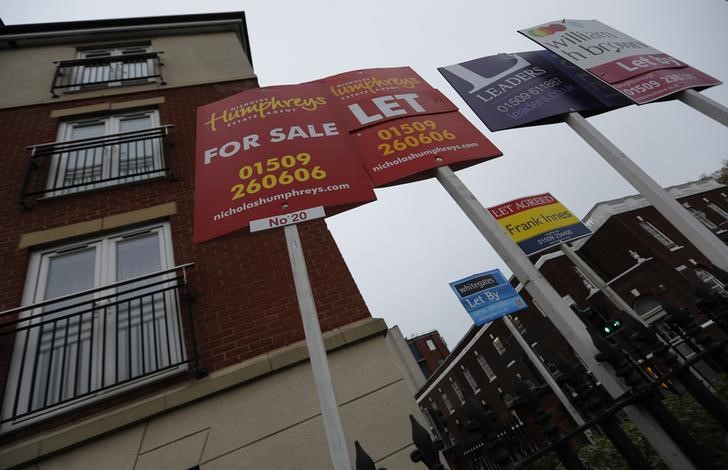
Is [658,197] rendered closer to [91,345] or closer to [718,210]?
[91,345]

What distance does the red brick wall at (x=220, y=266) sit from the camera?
14.1 ft

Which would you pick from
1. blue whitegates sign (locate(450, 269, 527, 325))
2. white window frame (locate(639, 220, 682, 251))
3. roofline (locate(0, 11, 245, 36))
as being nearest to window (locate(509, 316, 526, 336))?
white window frame (locate(639, 220, 682, 251))

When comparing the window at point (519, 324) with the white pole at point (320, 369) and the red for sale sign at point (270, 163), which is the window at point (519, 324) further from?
the white pole at point (320, 369)

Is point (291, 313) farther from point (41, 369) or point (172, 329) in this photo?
point (41, 369)

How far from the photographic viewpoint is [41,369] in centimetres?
400

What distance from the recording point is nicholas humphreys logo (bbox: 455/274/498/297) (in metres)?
8.02

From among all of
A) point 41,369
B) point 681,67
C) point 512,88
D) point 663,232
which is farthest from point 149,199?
point 663,232

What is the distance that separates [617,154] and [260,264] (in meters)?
5.17

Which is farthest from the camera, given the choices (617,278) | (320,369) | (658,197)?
(617,278)

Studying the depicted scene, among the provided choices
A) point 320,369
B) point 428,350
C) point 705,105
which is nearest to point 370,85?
point 320,369

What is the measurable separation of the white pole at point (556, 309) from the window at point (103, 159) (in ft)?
16.7

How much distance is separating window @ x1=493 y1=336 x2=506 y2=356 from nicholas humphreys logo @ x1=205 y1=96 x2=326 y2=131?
27.5 metres

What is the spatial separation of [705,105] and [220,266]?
24.2 feet

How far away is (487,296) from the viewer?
793cm
